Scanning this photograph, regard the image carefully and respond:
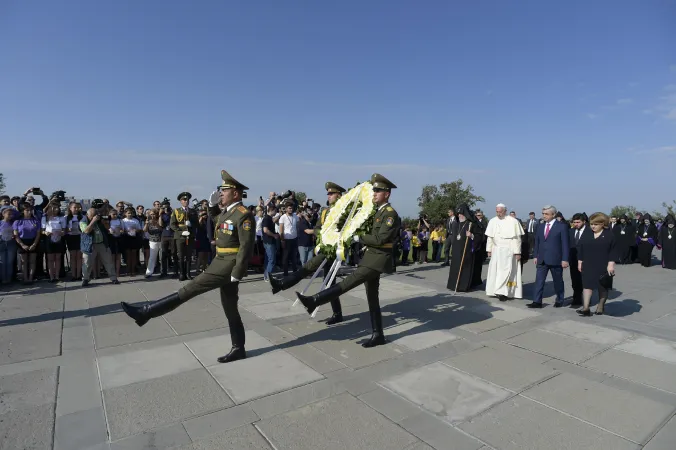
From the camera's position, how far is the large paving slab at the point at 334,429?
292 cm

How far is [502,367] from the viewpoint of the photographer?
4375 mm

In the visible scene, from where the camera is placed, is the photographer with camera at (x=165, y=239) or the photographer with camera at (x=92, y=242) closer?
the photographer with camera at (x=92, y=242)

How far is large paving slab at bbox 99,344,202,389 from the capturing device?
4.01 meters

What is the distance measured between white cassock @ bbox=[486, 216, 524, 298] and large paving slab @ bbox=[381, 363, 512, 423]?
4.25m

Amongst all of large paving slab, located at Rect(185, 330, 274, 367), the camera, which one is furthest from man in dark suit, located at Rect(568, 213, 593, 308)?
the camera

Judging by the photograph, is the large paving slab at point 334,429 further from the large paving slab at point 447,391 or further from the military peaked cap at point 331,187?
the military peaked cap at point 331,187

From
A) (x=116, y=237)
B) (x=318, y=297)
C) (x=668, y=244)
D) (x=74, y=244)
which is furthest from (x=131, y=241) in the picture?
(x=668, y=244)

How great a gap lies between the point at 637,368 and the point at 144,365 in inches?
218

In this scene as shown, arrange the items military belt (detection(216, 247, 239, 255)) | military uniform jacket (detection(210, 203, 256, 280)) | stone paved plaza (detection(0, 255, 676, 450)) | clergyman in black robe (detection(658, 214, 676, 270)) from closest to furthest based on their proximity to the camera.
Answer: stone paved plaza (detection(0, 255, 676, 450))
military uniform jacket (detection(210, 203, 256, 280))
military belt (detection(216, 247, 239, 255))
clergyman in black robe (detection(658, 214, 676, 270))

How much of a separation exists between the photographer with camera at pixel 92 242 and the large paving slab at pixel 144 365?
513cm

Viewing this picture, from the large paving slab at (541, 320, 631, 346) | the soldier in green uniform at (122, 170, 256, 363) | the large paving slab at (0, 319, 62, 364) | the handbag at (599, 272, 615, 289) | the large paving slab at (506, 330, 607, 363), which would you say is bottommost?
the large paving slab at (506, 330, 607, 363)

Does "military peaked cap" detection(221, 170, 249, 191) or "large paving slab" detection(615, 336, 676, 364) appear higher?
"military peaked cap" detection(221, 170, 249, 191)

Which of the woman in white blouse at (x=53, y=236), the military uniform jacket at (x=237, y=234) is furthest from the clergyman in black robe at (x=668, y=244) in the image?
the woman in white blouse at (x=53, y=236)

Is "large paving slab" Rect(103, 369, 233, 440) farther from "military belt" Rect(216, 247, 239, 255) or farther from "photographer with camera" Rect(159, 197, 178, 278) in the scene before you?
"photographer with camera" Rect(159, 197, 178, 278)
